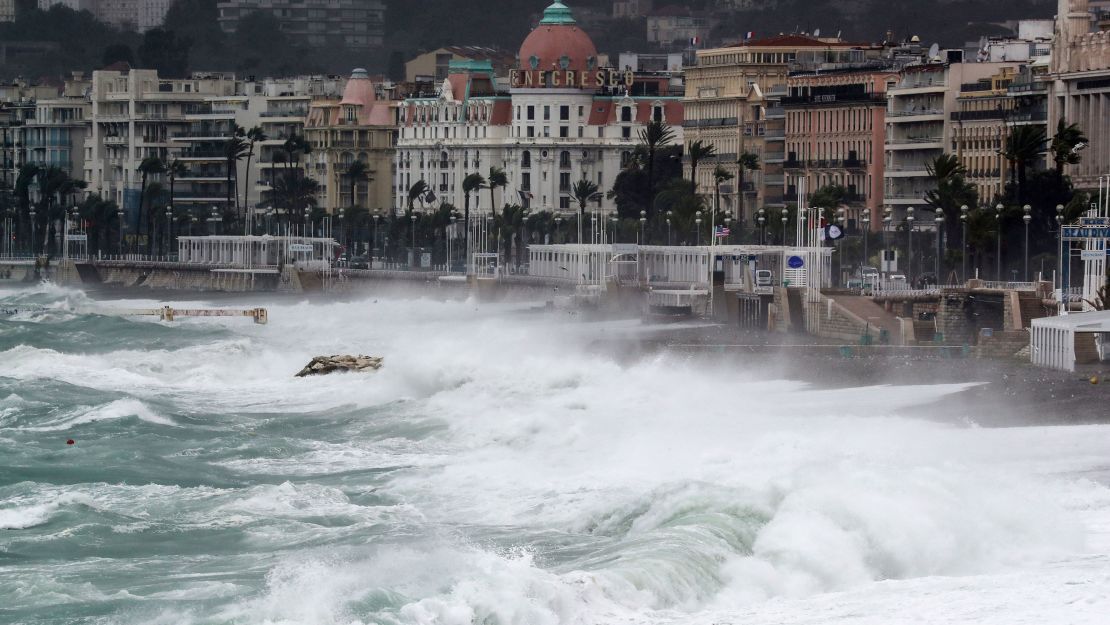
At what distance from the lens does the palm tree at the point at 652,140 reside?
143125mm

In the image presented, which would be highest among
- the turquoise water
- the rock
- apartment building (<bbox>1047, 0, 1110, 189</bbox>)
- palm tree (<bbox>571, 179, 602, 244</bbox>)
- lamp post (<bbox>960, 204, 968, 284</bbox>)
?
apartment building (<bbox>1047, 0, 1110, 189</bbox>)

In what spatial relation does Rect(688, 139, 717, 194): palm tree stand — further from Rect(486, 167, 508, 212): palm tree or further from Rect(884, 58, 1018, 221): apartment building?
Rect(486, 167, 508, 212): palm tree

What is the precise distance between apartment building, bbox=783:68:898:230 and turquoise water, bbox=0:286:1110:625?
192 ft

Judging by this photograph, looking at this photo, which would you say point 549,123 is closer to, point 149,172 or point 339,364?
point 149,172

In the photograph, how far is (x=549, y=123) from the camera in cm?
16562

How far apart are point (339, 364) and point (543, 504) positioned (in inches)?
1282

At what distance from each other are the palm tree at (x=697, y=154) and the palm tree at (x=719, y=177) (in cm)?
116

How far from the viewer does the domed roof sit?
543 feet

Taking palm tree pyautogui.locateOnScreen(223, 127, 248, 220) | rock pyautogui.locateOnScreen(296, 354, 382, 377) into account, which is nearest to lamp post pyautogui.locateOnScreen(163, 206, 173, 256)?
palm tree pyautogui.locateOnScreen(223, 127, 248, 220)

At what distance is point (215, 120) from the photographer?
612 ft

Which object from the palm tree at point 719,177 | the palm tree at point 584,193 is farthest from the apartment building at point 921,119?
the palm tree at point 584,193

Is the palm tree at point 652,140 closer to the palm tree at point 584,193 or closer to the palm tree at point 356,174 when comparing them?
the palm tree at point 584,193

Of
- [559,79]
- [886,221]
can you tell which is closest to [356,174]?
[559,79]

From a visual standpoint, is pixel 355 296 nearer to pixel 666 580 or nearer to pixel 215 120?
pixel 215 120
